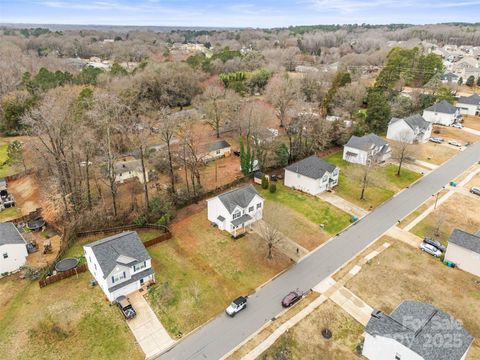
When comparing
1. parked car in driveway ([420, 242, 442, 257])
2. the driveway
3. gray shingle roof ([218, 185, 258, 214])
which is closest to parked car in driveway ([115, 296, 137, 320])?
the driveway

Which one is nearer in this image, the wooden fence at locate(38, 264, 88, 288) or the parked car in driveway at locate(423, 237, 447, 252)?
the wooden fence at locate(38, 264, 88, 288)

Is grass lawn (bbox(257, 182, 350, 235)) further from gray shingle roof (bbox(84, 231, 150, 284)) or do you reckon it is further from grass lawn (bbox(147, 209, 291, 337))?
gray shingle roof (bbox(84, 231, 150, 284))

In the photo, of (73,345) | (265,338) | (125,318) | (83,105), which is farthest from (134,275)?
(83,105)

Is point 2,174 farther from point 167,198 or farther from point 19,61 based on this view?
point 19,61

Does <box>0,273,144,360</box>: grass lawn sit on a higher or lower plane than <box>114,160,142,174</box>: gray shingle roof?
lower

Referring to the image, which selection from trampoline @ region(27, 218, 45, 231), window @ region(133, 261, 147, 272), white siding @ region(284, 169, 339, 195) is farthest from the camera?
white siding @ region(284, 169, 339, 195)

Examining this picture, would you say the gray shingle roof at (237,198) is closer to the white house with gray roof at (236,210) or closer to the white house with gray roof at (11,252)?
the white house with gray roof at (236,210)

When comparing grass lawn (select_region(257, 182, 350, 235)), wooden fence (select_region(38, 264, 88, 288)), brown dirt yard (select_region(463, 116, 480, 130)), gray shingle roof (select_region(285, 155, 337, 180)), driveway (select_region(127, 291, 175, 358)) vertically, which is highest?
gray shingle roof (select_region(285, 155, 337, 180))

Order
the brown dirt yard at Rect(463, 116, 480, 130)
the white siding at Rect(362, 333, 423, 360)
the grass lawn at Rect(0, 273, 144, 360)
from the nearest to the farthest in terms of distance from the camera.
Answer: the white siding at Rect(362, 333, 423, 360) < the grass lawn at Rect(0, 273, 144, 360) < the brown dirt yard at Rect(463, 116, 480, 130)
